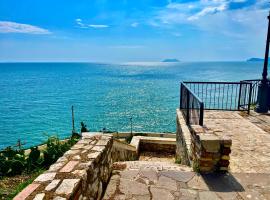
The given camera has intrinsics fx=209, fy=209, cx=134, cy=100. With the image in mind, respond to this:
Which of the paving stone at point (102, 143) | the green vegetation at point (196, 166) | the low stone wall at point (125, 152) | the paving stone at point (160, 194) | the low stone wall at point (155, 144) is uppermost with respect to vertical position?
the paving stone at point (102, 143)

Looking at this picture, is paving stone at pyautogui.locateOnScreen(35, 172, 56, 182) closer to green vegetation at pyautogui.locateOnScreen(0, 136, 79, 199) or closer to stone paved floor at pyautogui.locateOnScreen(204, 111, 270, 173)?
stone paved floor at pyautogui.locateOnScreen(204, 111, 270, 173)

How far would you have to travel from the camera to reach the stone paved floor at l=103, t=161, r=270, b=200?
327cm

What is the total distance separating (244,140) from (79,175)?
16.0ft

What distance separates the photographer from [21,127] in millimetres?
29016

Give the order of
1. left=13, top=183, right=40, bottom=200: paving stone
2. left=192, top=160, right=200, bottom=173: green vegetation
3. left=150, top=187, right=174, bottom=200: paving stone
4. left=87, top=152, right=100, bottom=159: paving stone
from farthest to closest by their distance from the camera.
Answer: left=192, top=160, right=200, bottom=173: green vegetation → left=150, top=187, right=174, bottom=200: paving stone → left=87, top=152, right=100, bottom=159: paving stone → left=13, top=183, right=40, bottom=200: paving stone

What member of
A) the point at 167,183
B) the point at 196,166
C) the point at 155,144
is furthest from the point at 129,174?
the point at 155,144

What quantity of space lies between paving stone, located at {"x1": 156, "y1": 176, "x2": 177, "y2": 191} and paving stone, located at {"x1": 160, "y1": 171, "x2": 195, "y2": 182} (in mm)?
Result: 126

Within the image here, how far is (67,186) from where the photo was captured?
2221 mm

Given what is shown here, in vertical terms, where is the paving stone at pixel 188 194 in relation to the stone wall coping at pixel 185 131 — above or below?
below

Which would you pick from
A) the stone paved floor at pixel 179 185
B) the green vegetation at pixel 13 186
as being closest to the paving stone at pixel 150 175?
the stone paved floor at pixel 179 185

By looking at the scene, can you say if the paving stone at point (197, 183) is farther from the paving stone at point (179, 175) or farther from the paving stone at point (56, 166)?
the paving stone at point (56, 166)

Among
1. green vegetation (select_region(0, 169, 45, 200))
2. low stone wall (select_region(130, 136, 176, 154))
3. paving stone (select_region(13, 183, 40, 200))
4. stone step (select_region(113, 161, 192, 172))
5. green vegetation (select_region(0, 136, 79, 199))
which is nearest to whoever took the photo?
paving stone (select_region(13, 183, 40, 200))

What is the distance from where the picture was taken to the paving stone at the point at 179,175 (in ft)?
12.3

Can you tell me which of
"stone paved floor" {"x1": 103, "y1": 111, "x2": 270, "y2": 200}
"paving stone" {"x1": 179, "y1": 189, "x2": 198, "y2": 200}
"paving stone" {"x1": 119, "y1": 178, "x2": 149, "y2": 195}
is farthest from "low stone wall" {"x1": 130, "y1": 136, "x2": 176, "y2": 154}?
"paving stone" {"x1": 179, "y1": 189, "x2": 198, "y2": 200}
